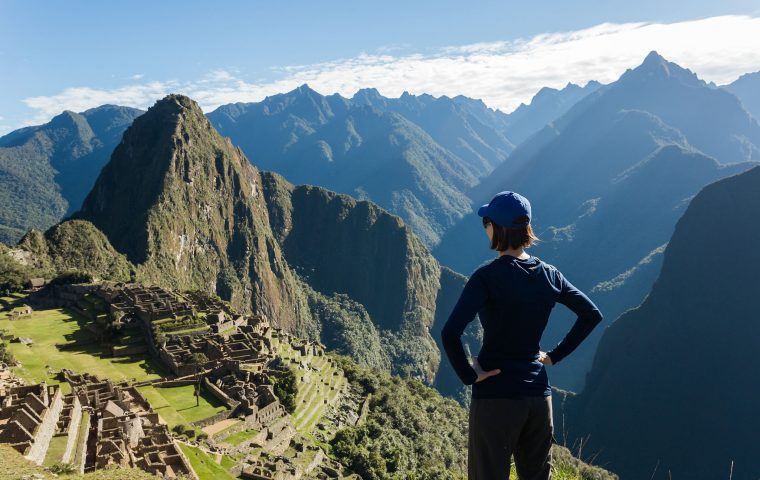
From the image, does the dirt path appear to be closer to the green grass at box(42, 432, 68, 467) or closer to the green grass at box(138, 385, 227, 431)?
the green grass at box(138, 385, 227, 431)

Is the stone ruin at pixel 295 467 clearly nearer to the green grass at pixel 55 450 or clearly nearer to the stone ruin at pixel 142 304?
the green grass at pixel 55 450

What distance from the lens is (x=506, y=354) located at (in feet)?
18.2

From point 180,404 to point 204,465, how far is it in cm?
1216

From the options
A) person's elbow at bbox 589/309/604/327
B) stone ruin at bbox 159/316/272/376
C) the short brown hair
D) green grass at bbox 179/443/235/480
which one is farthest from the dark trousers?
stone ruin at bbox 159/316/272/376

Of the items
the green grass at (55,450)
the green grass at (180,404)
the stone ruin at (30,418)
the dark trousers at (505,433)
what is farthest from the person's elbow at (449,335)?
the green grass at (180,404)

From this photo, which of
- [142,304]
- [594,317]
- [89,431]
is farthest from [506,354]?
[142,304]

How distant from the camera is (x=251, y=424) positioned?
37.7 m

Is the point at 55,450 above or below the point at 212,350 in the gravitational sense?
above

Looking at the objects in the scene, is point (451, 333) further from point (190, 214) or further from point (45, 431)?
point (190, 214)

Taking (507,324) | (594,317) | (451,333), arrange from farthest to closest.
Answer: (594,317)
(507,324)
(451,333)

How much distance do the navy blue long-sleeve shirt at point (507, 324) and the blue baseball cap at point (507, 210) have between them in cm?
39

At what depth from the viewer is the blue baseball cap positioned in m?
5.79

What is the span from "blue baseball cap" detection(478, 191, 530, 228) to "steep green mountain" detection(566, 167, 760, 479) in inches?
3926

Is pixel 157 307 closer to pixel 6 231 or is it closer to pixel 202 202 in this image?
pixel 202 202
